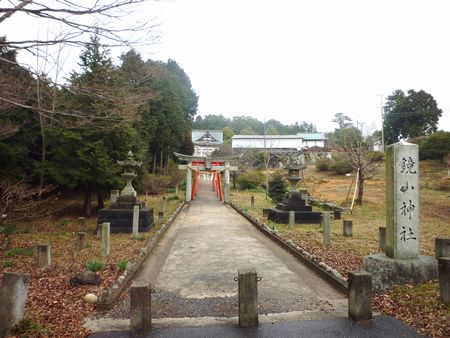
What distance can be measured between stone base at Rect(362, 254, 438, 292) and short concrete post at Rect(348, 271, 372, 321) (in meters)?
1.05

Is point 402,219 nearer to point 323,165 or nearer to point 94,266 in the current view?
point 94,266

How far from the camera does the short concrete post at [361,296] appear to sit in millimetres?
4199

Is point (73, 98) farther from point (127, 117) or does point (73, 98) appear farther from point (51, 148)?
point (127, 117)

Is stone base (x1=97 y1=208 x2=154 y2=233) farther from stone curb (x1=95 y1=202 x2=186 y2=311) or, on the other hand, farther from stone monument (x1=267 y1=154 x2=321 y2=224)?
stone monument (x1=267 y1=154 x2=321 y2=224)

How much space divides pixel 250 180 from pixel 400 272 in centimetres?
2806

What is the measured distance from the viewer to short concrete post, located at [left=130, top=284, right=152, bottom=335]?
3.96m

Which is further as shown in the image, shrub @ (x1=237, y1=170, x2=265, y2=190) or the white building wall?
the white building wall

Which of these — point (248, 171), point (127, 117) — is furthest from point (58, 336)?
point (248, 171)

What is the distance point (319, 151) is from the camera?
55.3 m

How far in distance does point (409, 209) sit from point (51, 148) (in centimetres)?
1498

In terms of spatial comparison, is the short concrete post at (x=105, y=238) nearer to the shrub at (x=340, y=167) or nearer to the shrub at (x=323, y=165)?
the shrub at (x=340, y=167)

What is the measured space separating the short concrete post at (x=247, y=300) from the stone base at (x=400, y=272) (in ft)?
7.26

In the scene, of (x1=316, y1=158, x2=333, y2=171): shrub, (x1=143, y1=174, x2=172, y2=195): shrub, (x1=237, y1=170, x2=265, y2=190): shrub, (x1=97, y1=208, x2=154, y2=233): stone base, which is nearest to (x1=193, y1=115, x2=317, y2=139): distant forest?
(x1=316, y1=158, x2=333, y2=171): shrub

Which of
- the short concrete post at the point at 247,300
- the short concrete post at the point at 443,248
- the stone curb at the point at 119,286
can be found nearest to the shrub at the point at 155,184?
the stone curb at the point at 119,286
